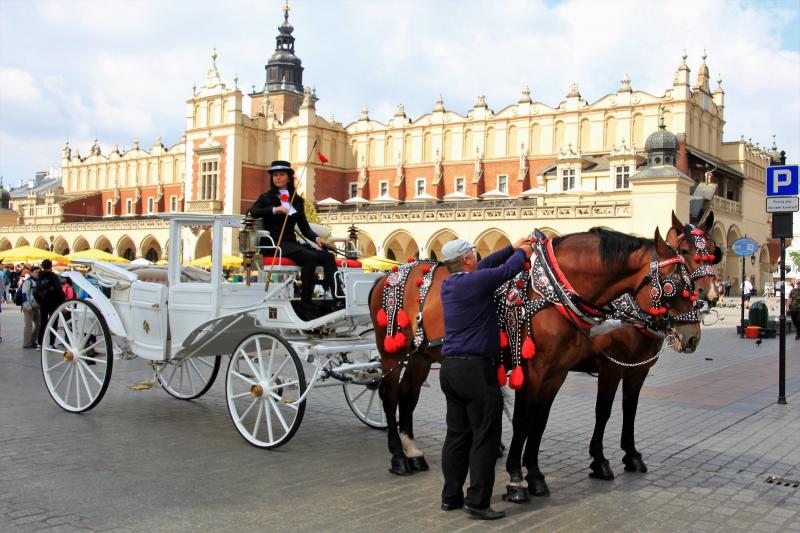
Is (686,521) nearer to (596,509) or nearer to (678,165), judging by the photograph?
(596,509)

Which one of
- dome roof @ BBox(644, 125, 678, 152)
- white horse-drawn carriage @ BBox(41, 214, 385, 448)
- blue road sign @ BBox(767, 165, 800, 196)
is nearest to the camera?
white horse-drawn carriage @ BBox(41, 214, 385, 448)

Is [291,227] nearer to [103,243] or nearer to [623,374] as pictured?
[623,374]

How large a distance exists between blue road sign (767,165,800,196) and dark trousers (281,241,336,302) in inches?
223

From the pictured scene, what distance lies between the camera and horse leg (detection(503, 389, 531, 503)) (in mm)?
4934

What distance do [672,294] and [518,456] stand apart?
1.43 m

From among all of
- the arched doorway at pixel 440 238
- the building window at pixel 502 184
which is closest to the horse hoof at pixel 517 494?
the arched doorway at pixel 440 238

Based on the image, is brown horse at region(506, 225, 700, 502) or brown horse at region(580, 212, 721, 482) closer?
brown horse at region(506, 225, 700, 502)

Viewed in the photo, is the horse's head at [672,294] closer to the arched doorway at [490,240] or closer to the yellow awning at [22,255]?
the yellow awning at [22,255]

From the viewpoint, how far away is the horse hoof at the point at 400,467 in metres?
5.63

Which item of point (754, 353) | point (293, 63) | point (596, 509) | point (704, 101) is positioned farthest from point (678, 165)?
point (596, 509)

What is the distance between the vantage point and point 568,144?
47.7 metres

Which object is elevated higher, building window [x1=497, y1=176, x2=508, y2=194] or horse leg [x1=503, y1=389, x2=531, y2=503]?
building window [x1=497, y1=176, x2=508, y2=194]

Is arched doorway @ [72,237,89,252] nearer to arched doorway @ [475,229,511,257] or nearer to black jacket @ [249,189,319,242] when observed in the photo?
arched doorway @ [475,229,511,257]

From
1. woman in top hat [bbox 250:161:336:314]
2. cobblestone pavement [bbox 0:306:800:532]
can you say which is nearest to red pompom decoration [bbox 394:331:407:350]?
cobblestone pavement [bbox 0:306:800:532]
